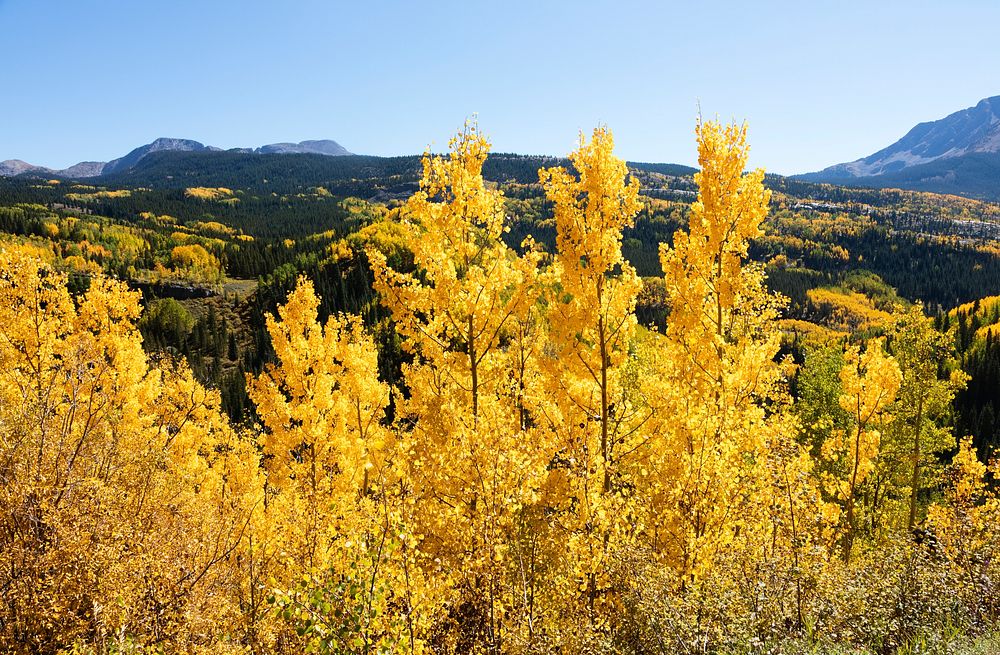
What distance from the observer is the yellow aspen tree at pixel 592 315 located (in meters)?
8.51

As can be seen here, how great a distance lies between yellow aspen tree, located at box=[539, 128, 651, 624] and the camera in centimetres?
851

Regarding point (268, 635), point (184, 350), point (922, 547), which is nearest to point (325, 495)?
point (268, 635)

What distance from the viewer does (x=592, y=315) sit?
8.81m

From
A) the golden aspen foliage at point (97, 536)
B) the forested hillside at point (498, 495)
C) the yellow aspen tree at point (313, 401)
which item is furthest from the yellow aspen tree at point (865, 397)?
the golden aspen foliage at point (97, 536)

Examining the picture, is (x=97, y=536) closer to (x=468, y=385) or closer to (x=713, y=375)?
(x=468, y=385)

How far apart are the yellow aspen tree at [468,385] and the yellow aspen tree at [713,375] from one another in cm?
233

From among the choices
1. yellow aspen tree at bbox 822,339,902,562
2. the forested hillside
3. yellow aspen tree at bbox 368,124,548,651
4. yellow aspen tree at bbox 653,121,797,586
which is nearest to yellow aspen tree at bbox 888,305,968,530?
yellow aspen tree at bbox 822,339,902,562

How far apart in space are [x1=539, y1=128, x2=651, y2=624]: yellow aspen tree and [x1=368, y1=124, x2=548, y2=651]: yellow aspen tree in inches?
25.1

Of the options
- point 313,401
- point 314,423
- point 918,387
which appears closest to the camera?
point 314,423

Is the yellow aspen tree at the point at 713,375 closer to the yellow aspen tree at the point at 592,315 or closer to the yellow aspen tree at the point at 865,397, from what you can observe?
the yellow aspen tree at the point at 592,315

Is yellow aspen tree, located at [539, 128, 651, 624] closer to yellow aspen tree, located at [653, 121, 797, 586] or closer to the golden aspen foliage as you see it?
yellow aspen tree, located at [653, 121, 797, 586]

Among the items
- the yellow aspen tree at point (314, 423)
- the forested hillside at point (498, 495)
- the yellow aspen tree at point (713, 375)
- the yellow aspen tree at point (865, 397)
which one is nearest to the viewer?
the forested hillside at point (498, 495)

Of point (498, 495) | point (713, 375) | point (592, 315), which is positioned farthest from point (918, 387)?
point (498, 495)

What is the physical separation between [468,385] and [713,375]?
5214 mm
